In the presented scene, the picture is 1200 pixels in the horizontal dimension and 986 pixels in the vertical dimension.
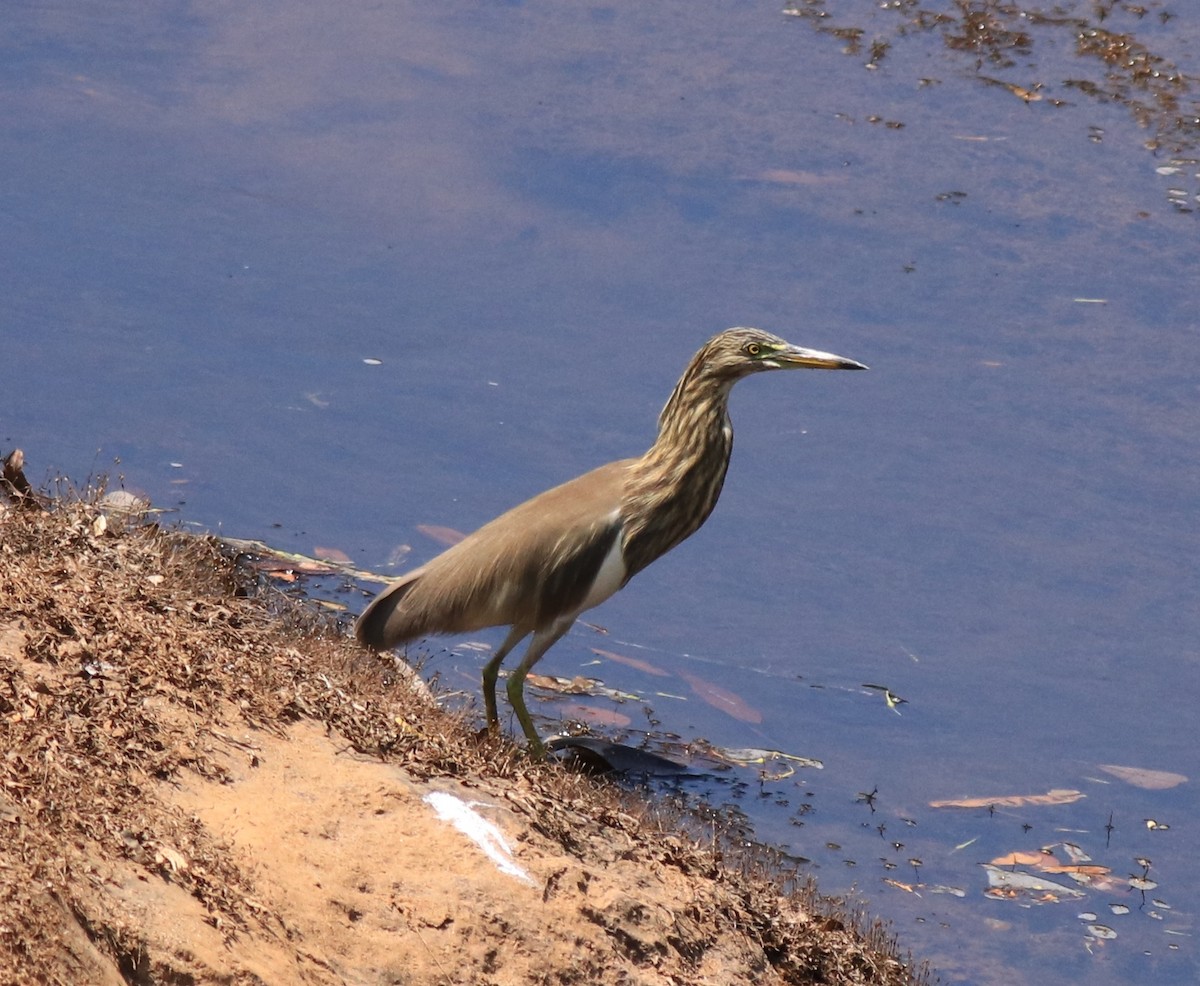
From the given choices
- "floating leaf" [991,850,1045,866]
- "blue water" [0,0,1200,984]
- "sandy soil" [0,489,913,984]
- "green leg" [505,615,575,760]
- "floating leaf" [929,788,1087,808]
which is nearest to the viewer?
"sandy soil" [0,489,913,984]

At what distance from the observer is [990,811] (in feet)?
31.9

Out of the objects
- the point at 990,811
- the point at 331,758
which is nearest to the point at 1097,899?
the point at 990,811

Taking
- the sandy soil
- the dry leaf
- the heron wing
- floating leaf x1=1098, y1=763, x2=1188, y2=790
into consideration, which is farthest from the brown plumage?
floating leaf x1=1098, y1=763, x2=1188, y2=790

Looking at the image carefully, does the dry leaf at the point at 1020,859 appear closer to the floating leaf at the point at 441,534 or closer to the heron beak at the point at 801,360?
the heron beak at the point at 801,360

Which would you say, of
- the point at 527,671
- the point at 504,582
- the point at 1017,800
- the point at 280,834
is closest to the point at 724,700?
the point at 1017,800

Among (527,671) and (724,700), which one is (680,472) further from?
(724,700)

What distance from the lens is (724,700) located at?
33.4 ft

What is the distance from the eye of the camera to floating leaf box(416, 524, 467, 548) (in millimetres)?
10859

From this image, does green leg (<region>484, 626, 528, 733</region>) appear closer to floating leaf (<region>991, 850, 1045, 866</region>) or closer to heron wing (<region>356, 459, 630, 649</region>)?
heron wing (<region>356, 459, 630, 649</region>)

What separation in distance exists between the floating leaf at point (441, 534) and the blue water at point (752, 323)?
4.8 inches

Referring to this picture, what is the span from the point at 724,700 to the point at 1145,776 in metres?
2.21

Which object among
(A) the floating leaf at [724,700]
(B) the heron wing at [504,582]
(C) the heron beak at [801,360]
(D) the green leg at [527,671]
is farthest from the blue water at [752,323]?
(C) the heron beak at [801,360]

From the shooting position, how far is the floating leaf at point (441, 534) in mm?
10859

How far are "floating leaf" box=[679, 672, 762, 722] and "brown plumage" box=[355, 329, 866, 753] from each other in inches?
60.9
